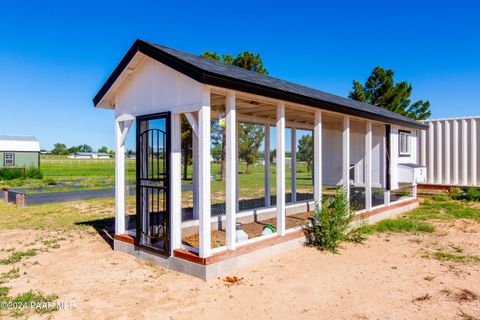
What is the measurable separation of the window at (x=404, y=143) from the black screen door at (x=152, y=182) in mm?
7246

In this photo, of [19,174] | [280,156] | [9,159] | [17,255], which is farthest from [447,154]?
[9,159]

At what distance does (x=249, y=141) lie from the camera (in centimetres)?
864

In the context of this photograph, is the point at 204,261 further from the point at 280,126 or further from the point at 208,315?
the point at 280,126

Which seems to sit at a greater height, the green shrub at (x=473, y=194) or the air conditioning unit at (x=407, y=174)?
the air conditioning unit at (x=407, y=174)

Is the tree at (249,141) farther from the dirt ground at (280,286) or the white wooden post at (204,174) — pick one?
the white wooden post at (204,174)

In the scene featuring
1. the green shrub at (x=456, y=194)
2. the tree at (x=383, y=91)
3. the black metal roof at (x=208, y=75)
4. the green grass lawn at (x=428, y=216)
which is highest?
the tree at (x=383, y=91)

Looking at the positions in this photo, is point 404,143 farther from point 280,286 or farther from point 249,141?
point 280,286

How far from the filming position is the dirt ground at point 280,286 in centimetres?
333

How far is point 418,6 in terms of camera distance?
12.0 metres

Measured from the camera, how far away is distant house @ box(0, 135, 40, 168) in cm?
2889

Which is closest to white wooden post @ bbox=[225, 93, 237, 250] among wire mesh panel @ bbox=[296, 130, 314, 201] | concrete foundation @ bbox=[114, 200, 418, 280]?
concrete foundation @ bbox=[114, 200, 418, 280]

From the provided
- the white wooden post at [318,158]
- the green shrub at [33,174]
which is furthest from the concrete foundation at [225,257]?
the green shrub at [33,174]

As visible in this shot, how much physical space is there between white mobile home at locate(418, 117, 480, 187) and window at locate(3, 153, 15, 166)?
3268 centimetres

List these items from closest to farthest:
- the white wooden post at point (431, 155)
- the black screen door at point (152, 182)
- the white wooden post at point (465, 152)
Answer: the black screen door at point (152, 182) < the white wooden post at point (465, 152) < the white wooden post at point (431, 155)
